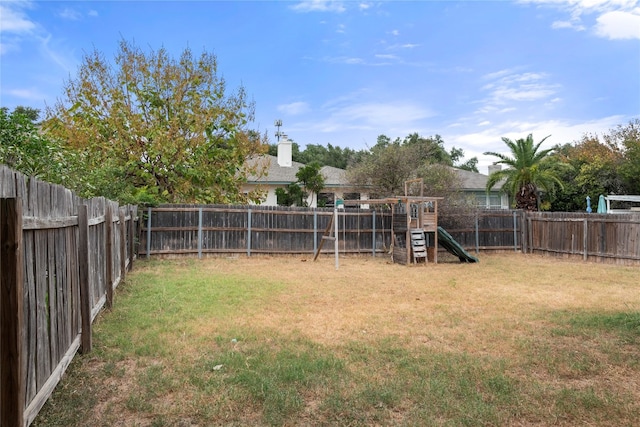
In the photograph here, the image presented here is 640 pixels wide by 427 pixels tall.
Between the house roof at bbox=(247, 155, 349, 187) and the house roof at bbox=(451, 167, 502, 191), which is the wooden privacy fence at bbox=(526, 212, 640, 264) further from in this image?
the house roof at bbox=(451, 167, 502, 191)

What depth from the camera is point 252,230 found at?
43.9 feet

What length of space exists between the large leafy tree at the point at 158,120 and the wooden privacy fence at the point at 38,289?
372 inches

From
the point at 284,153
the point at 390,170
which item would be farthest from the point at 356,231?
the point at 284,153

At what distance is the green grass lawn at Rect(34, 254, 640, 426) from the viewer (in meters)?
2.96

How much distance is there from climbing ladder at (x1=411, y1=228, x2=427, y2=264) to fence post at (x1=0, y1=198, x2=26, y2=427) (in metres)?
10.9

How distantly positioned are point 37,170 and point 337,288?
18.2 ft

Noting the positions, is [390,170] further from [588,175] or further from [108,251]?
[588,175]

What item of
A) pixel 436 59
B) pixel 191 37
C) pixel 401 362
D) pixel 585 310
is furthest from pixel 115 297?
pixel 436 59

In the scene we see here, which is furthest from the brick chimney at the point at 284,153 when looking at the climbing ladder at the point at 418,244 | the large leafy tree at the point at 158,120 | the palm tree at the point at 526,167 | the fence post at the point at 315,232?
the climbing ladder at the point at 418,244

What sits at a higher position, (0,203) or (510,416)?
(0,203)

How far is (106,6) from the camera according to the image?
1064cm

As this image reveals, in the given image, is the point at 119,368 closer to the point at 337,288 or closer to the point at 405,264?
the point at 337,288

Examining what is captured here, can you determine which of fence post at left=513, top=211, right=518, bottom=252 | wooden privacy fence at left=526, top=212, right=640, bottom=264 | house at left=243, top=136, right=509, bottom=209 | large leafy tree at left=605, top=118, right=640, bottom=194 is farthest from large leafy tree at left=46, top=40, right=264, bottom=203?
large leafy tree at left=605, top=118, right=640, bottom=194

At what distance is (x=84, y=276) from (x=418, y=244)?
31.9 feet
